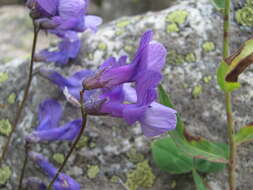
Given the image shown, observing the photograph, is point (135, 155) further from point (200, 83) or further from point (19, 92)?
point (19, 92)

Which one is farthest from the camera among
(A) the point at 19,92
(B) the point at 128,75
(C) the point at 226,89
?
(A) the point at 19,92

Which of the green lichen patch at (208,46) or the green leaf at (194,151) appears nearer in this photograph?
the green leaf at (194,151)

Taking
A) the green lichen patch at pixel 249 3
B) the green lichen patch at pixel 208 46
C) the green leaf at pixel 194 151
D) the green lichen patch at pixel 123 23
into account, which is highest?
the green lichen patch at pixel 249 3

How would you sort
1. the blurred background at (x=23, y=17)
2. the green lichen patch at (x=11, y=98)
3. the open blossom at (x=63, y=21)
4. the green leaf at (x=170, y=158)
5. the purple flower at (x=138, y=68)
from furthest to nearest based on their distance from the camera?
the blurred background at (x=23, y=17)
the green lichen patch at (x=11, y=98)
the green leaf at (x=170, y=158)
the open blossom at (x=63, y=21)
the purple flower at (x=138, y=68)

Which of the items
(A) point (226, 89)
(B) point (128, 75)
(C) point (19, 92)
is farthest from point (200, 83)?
(C) point (19, 92)

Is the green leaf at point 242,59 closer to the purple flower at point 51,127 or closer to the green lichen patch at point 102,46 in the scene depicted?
the purple flower at point 51,127

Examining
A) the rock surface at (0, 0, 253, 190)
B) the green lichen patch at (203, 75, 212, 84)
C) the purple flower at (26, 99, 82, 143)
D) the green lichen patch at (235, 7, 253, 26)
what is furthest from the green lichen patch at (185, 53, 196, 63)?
the purple flower at (26, 99, 82, 143)

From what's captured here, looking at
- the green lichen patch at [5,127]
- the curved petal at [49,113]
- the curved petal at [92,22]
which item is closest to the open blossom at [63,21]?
the curved petal at [92,22]
